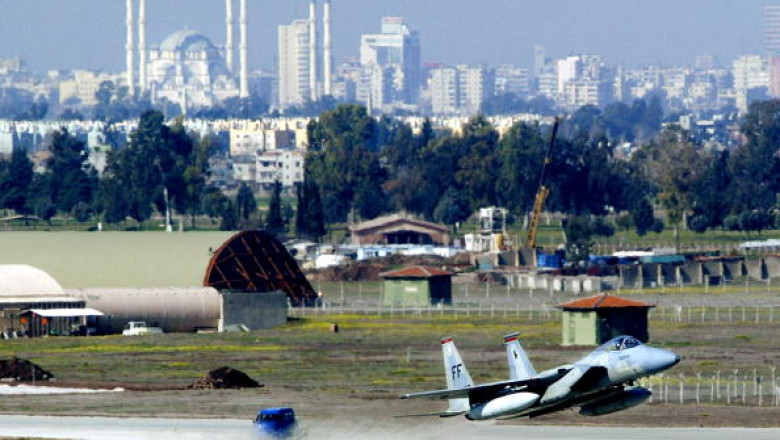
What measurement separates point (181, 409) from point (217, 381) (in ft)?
27.4

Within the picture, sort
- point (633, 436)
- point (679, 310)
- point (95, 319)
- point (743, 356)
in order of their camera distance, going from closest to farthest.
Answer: point (633, 436) < point (743, 356) < point (95, 319) < point (679, 310)

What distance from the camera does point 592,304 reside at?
10975 centimetres

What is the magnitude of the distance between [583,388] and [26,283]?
73321 mm

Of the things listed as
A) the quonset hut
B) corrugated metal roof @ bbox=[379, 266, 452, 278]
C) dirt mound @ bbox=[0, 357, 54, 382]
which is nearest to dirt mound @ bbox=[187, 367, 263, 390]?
dirt mound @ bbox=[0, 357, 54, 382]

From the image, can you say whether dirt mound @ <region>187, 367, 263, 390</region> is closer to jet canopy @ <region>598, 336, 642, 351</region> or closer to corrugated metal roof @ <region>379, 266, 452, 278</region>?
jet canopy @ <region>598, 336, 642, 351</region>

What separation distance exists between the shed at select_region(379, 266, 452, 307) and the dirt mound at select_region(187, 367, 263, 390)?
60005 millimetres

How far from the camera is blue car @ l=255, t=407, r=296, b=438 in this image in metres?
68.8

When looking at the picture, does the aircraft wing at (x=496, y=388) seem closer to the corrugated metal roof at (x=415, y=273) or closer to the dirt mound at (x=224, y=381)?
the dirt mound at (x=224, y=381)

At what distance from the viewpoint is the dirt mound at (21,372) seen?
314 feet

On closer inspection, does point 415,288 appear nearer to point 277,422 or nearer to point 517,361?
point 277,422

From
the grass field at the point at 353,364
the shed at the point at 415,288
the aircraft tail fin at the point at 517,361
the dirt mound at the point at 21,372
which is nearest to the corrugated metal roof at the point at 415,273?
the shed at the point at 415,288

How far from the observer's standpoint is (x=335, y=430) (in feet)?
224

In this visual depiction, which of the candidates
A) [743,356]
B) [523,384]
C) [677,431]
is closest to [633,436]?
[677,431]

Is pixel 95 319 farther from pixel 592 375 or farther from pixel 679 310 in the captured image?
pixel 592 375
